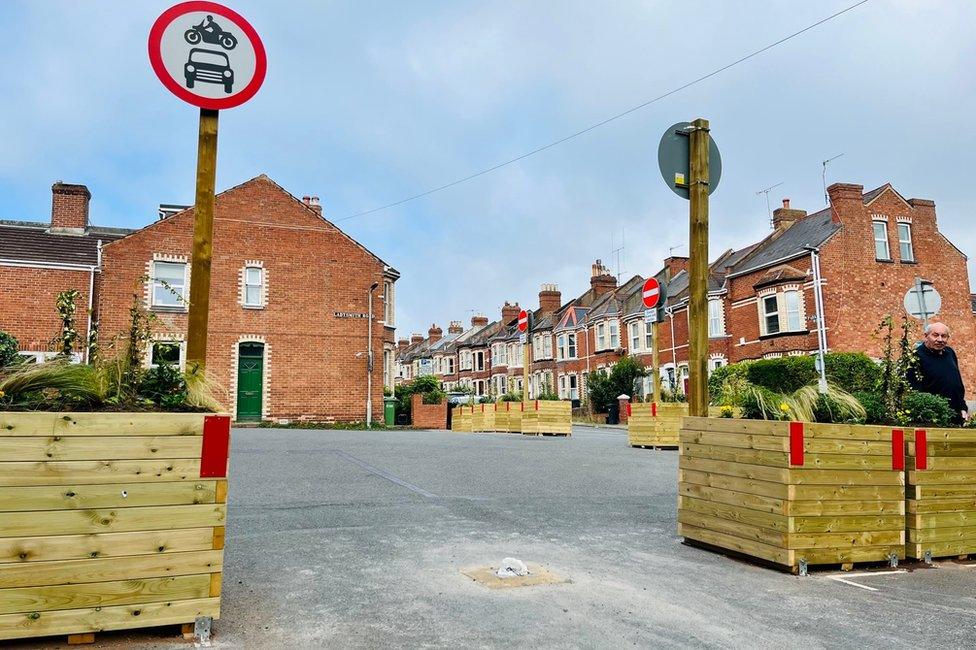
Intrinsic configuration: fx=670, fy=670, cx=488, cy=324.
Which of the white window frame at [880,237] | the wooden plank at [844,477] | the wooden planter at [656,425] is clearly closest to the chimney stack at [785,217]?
the white window frame at [880,237]

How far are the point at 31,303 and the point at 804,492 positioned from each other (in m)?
27.8

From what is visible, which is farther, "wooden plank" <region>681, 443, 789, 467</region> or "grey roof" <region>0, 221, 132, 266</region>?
"grey roof" <region>0, 221, 132, 266</region>

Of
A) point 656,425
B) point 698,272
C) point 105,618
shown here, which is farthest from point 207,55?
point 656,425

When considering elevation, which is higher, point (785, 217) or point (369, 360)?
point (785, 217)

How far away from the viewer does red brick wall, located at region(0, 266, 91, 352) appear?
24.6 meters

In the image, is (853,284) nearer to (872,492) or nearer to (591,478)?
(591,478)

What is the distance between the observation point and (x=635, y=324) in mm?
43594

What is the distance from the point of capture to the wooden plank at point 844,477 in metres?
5.49

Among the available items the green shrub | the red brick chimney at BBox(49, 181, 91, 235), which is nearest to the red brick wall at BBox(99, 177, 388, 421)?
the red brick chimney at BBox(49, 181, 91, 235)

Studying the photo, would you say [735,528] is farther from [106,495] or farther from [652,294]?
[652,294]

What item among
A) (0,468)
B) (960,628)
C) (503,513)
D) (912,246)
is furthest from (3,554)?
(912,246)

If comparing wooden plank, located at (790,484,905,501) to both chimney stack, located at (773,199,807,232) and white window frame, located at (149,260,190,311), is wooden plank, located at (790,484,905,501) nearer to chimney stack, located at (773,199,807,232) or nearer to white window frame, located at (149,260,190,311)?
white window frame, located at (149,260,190,311)

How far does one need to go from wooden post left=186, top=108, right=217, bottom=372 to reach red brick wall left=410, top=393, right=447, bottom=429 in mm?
25603

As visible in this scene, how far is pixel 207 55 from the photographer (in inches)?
191
